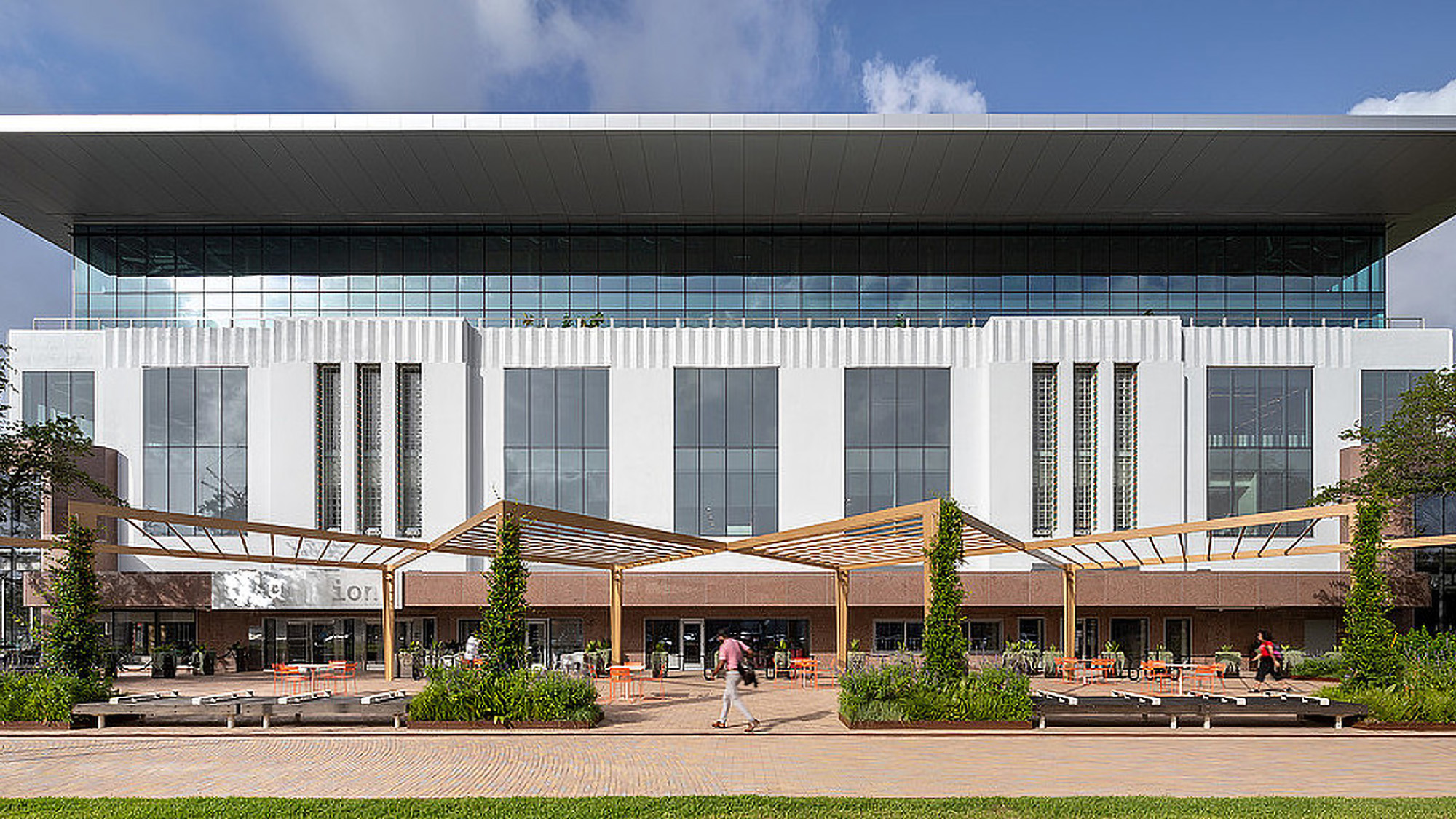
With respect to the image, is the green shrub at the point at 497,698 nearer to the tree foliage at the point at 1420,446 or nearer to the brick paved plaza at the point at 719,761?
the brick paved plaza at the point at 719,761

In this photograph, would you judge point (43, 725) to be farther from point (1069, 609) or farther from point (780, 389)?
point (1069, 609)

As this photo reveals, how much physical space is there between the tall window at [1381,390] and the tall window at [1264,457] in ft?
5.90

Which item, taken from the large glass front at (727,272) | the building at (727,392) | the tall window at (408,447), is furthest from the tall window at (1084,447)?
the tall window at (408,447)

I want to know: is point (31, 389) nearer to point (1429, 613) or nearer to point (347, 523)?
point (347, 523)

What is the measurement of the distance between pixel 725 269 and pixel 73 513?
79.4 feet

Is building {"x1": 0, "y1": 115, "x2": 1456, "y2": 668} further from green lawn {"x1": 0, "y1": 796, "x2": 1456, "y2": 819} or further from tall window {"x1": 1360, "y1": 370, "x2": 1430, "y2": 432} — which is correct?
green lawn {"x1": 0, "y1": 796, "x2": 1456, "y2": 819}

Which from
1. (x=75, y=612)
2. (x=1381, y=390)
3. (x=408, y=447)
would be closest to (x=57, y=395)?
(x=408, y=447)

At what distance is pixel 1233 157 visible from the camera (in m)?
34.1

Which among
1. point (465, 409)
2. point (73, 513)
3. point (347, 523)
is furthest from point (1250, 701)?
point (347, 523)

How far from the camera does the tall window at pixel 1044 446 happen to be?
1357 inches

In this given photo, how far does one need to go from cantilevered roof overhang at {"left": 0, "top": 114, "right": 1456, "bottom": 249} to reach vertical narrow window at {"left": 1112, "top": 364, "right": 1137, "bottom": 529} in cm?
681

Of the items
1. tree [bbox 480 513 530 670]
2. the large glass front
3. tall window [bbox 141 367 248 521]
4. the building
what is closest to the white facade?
the building

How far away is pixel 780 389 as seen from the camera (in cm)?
3509

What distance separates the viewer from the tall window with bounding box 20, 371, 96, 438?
114 ft
